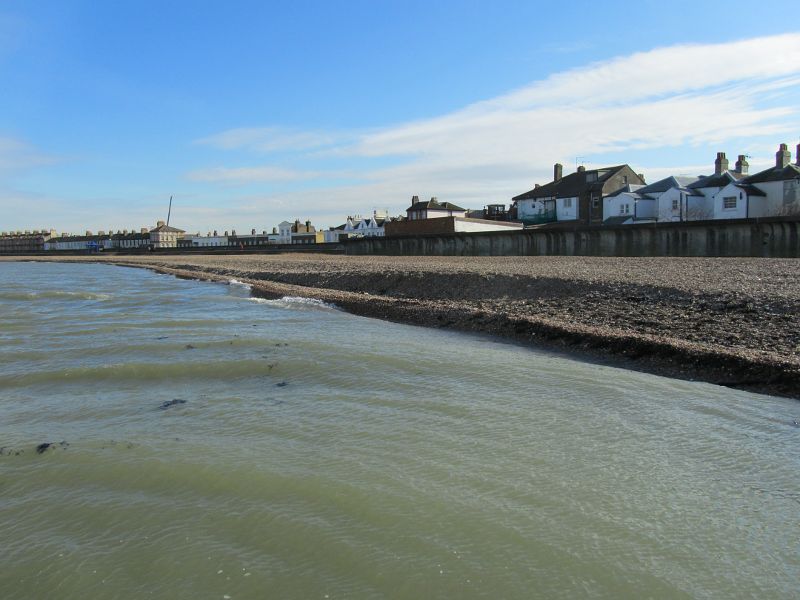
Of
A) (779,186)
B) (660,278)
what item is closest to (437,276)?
(660,278)

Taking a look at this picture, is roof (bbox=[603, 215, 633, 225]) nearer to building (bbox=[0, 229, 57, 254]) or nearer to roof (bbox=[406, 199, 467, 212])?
roof (bbox=[406, 199, 467, 212])

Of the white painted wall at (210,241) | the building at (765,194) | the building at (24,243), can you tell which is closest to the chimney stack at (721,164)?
the building at (765,194)

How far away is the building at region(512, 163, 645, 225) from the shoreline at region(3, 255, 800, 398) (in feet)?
143

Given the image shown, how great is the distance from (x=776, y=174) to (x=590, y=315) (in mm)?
42269

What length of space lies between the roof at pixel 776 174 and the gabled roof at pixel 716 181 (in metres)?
2.05

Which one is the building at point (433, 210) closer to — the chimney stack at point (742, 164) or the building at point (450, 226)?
the building at point (450, 226)

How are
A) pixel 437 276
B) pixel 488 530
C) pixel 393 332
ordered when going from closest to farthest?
pixel 488 530 < pixel 393 332 < pixel 437 276

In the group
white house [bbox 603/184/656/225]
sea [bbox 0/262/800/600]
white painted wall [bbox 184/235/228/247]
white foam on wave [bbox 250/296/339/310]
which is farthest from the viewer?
white painted wall [bbox 184/235/228/247]

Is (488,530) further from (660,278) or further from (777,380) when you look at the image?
(660,278)

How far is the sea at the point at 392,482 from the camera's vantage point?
3.95 metres

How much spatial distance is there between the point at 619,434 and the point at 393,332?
25.4 ft

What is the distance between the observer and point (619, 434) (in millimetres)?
6660

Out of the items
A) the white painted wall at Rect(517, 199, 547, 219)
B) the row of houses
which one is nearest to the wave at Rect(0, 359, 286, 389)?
the row of houses

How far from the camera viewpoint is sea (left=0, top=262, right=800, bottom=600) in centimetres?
395
